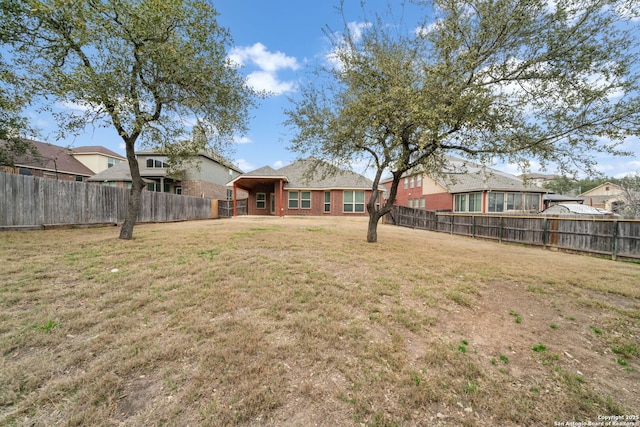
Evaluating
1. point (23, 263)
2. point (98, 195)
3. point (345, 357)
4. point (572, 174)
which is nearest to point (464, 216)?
point (572, 174)

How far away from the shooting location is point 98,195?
38.7ft

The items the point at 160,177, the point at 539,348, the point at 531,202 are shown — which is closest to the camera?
the point at 539,348

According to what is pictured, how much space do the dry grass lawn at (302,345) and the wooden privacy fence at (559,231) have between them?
5.63 m

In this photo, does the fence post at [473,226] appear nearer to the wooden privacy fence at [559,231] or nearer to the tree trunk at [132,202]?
the wooden privacy fence at [559,231]

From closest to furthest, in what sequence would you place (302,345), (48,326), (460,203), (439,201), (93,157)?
(302,345) → (48,326) → (460,203) → (439,201) → (93,157)

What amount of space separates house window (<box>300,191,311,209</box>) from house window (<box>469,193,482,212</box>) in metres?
14.8

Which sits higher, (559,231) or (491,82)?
(491,82)

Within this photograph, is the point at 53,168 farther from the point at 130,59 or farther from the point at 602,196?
the point at 602,196

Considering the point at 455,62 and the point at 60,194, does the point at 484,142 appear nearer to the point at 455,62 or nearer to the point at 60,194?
the point at 455,62

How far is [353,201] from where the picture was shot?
22.9 m

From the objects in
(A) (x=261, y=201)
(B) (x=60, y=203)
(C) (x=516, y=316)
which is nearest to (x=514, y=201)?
(C) (x=516, y=316)

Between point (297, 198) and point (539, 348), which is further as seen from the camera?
point (297, 198)

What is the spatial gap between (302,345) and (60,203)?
12716 mm

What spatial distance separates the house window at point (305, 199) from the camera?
912 inches
